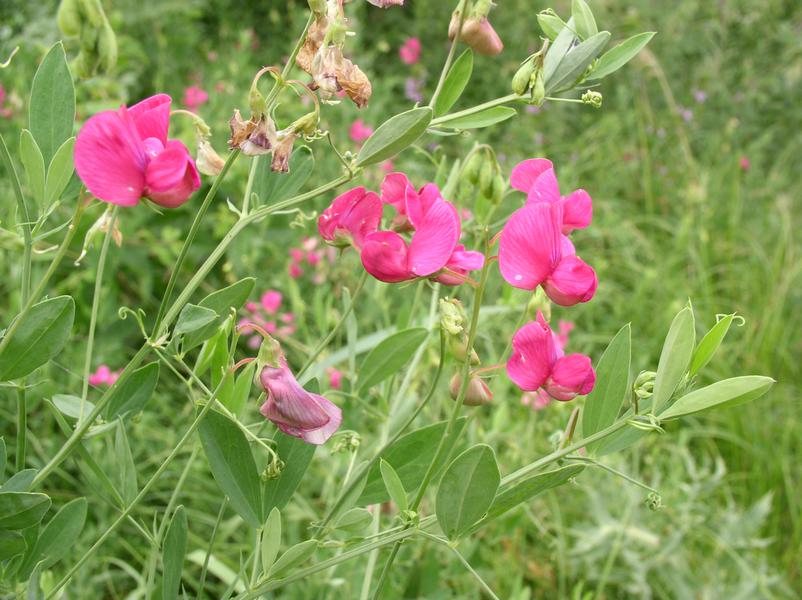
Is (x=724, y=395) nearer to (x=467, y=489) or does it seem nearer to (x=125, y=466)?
(x=467, y=489)

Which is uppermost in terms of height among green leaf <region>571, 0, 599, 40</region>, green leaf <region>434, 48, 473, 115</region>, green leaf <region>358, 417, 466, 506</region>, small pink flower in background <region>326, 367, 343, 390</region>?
green leaf <region>571, 0, 599, 40</region>

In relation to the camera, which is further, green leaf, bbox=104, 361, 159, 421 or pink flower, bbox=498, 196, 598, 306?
green leaf, bbox=104, 361, 159, 421

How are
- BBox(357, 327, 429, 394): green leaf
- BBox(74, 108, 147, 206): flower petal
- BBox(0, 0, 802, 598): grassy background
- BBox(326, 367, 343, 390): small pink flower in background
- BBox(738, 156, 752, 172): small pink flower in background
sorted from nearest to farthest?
BBox(74, 108, 147, 206): flower petal
BBox(357, 327, 429, 394): green leaf
BBox(326, 367, 343, 390): small pink flower in background
BBox(0, 0, 802, 598): grassy background
BBox(738, 156, 752, 172): small pink flower in background

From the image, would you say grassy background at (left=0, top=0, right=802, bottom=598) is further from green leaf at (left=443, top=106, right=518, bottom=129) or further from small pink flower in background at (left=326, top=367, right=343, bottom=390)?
green leaf at (left=443, top=106, right=518, bottom=129)

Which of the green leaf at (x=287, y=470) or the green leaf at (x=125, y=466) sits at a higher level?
the green leaf at (x=287, y=470)

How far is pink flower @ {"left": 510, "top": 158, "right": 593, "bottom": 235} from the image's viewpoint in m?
0.60

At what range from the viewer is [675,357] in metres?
0.58

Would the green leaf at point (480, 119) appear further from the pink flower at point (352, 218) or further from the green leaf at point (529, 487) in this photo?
the green leaf at point (529, 487)

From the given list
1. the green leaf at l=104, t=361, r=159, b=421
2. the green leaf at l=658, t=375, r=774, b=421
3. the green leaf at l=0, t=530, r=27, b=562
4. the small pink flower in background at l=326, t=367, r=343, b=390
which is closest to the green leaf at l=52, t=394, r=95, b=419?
the green leaf at l=104, t=361, r=159, b=421

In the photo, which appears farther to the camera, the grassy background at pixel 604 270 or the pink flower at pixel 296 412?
the grassy background at pixel 604 270

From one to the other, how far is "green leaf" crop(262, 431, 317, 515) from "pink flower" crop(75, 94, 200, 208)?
21 centimetres

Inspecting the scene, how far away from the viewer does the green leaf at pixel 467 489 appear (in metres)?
0.54

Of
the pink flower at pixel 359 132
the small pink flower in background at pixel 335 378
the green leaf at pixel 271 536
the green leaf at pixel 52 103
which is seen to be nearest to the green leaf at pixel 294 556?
the green leaf at pixel 271 536

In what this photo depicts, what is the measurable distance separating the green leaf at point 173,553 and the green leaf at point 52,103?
273mm
